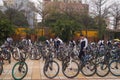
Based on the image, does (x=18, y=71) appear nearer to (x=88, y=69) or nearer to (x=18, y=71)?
(x=18, y=71)

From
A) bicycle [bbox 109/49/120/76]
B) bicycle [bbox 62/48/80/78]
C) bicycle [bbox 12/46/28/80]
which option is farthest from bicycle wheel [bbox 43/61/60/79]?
bicycle [bbox 109/49/120/76]

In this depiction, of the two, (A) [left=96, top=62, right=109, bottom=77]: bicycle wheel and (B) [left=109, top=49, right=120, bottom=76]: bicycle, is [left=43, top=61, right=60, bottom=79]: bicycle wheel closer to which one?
(A) [left=96, top=62, right=109, bottom=77]: bicycle wheel

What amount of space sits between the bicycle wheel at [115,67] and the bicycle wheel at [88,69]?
2.14 feet

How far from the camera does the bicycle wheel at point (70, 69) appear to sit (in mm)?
10823

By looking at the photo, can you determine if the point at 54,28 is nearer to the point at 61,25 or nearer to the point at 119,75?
the point at 61,25

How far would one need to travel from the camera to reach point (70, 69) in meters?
10.9

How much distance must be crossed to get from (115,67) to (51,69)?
8.25ft

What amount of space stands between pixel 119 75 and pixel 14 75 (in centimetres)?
396

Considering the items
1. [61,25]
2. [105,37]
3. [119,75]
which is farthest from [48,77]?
[105,37]

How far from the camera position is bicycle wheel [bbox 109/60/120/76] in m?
11.2

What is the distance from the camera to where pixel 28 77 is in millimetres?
11086

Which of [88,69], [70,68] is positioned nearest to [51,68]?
[70,68]

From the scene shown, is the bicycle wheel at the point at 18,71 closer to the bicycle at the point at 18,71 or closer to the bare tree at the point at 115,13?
the bicycle at the point at 18,71

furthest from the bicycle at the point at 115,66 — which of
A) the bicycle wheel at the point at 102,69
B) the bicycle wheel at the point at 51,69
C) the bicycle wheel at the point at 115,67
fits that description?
the bicycle wheel at the point at 51,69
